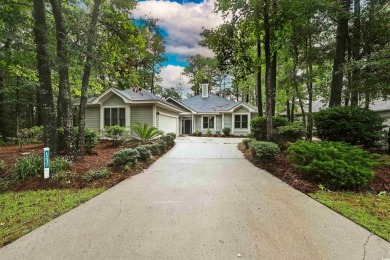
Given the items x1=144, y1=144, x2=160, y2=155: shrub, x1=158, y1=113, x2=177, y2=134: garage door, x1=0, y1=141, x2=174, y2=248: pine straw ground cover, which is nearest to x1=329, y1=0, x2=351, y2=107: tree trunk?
x1=144, y1=144, x2=160, y2=155: shrub

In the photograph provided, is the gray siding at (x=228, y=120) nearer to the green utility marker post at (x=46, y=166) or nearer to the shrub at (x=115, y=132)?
the shrub at (x=115, y=132)

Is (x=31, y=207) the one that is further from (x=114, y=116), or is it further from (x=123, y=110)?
(x=114, y=116)

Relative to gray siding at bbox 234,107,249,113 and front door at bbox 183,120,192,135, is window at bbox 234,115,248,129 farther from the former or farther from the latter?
front door at bbox 183,120,192,135

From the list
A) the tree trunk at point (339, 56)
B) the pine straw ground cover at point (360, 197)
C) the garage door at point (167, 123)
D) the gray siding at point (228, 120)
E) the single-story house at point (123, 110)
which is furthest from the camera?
the gray siding at point (228, 120)

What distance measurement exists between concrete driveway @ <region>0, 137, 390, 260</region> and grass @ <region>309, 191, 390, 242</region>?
160mm

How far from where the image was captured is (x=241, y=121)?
21.6 metres

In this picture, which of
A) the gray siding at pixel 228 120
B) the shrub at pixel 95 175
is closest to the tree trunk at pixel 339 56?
the shrub at pixel 95 175

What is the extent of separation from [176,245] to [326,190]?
3.59 metres

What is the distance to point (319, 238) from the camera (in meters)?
2.52

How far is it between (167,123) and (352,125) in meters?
12.6

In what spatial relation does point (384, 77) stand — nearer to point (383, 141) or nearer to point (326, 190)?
point (383, 141)

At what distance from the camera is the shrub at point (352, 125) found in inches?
251

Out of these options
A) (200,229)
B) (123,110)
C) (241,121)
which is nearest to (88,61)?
(200,229)

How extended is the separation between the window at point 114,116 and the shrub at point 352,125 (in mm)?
11827
